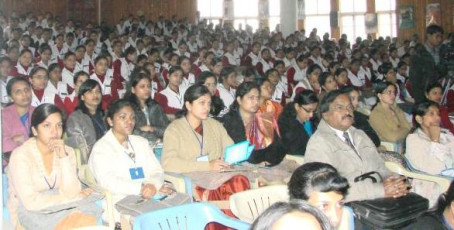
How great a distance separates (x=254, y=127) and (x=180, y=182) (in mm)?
931

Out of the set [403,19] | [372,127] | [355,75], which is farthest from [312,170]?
[403,19]

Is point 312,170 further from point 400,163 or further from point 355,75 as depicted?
point 355,75

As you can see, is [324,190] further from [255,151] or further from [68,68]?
[68,68]

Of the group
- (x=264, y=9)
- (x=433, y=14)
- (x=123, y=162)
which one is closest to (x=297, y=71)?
(x=123, y=162)

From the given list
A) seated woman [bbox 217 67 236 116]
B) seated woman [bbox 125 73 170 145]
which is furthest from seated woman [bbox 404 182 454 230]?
seated woman [bbox 217 67 236 116]

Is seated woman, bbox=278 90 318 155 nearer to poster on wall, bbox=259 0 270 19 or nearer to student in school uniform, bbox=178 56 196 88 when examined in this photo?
student in school uniform, bbox=178 56 196 88

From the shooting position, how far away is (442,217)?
211 cm

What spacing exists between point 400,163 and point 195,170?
1503 millimetres

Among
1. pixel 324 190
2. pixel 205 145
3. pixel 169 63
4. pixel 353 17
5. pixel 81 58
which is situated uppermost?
pixel 353 17

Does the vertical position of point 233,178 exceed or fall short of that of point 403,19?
it falls short

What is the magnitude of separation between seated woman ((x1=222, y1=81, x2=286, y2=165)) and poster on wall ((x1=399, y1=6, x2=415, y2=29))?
11720mm

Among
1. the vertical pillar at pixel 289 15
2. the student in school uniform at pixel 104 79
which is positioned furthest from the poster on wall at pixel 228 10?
the student in school uniform at pixel 104 79

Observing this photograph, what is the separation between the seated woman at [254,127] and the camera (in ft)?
13.4

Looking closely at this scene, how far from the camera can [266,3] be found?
54.6ft
